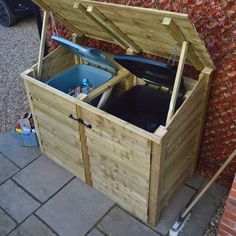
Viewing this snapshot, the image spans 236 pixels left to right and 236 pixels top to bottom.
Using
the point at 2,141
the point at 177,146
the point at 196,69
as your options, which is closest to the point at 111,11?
the point at 196,69

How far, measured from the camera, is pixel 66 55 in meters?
2.91

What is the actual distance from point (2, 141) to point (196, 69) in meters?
2.09

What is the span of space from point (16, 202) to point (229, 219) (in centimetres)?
169

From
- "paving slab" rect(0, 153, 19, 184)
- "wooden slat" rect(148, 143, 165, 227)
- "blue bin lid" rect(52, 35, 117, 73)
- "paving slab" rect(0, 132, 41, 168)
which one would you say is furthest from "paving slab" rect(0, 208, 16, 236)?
"blue bin lid" rect(52, 35, 117, 73)

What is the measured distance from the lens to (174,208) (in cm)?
253

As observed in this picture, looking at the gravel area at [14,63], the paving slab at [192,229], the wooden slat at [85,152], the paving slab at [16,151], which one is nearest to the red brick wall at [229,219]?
the paving slab at [192,229]

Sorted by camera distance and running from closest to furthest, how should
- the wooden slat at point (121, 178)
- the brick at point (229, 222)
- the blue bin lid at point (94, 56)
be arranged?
the brick at point (229, 222), the wooden slat at point (121, 178), the blue bin lid at point (94, 56)

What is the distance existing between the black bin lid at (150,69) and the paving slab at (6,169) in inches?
58.4

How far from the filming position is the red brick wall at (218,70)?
2045 millimetres

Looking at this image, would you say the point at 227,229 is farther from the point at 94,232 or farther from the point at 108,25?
the point at 108,25

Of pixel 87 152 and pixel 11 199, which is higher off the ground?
pixel 87 152

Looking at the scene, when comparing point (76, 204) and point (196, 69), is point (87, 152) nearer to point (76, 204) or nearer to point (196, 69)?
point (76, 204)

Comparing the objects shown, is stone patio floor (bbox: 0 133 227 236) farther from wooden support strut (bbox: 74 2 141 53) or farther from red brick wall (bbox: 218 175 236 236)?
wooden support strut (bbox: 74 2 141 53)

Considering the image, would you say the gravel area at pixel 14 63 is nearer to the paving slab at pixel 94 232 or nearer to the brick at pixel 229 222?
the paving slab at pixel 94 232
